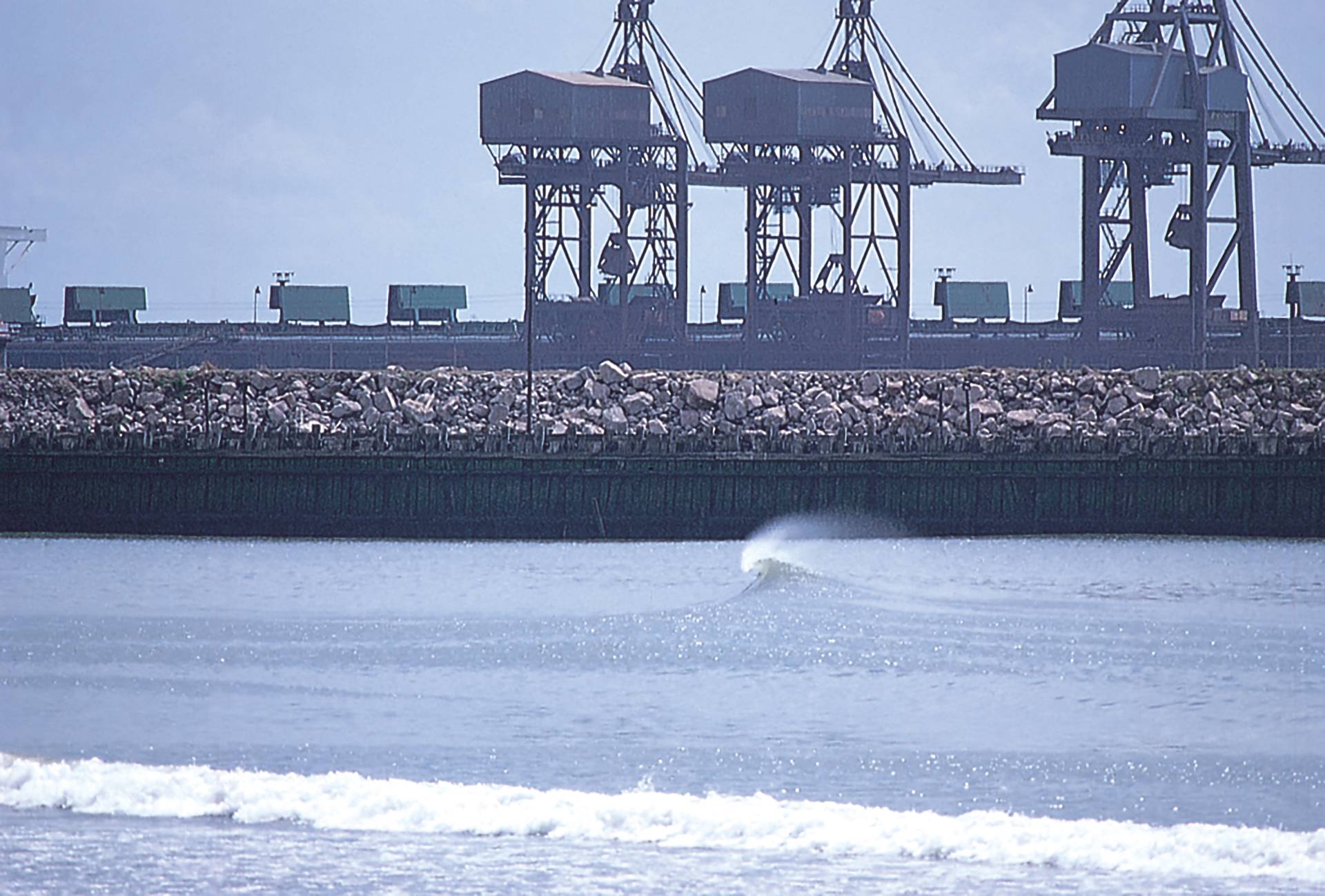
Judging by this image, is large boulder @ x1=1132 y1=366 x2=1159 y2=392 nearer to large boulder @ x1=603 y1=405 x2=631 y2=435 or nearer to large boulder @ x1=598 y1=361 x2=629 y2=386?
large boulder @ x1=598 y1=361 x2=629 y2=386

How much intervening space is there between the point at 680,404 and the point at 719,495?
41.6 ft

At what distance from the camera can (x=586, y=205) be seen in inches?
3489

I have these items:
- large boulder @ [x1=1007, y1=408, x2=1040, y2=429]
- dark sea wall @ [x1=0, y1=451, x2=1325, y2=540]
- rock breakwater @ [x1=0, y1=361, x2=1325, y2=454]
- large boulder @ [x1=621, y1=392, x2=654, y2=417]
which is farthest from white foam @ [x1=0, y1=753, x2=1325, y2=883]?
large boulder @ [x1=1007, y1=408, x2=1040, y2=429]

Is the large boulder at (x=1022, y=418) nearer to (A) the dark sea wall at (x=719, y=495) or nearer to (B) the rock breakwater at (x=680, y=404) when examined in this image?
(B) the rock breakwater at (x=680, y=404)

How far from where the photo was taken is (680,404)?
66.8 m

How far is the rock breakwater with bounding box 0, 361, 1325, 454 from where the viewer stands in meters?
63.7

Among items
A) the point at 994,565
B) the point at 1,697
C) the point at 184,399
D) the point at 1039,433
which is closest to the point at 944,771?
the point at 1,697

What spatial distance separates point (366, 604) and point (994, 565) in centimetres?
1531

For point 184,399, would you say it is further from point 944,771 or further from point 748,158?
point 944,771

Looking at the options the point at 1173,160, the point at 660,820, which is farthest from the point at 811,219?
the point at 660,820

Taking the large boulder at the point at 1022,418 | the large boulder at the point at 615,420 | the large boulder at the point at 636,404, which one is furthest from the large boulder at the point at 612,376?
the large boulder at the point at 1022,418

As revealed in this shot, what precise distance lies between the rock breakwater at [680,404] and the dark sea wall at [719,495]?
3829mm

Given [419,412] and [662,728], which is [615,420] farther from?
[662,728]

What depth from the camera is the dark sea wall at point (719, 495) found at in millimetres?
54406
